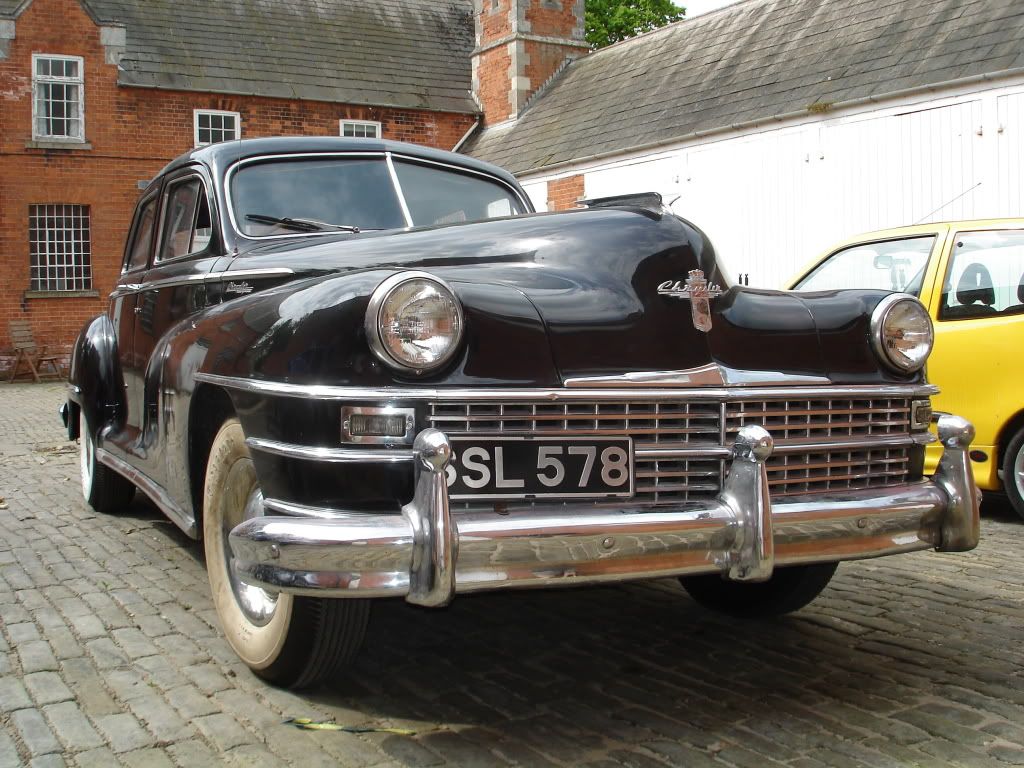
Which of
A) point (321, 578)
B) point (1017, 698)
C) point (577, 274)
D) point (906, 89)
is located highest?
point (906, 89)

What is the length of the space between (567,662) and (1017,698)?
54.2 inches

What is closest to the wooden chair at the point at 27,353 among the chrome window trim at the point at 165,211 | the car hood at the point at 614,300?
the chrome window trim at the point at 165,211

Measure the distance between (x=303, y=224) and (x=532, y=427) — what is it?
76.1 inches

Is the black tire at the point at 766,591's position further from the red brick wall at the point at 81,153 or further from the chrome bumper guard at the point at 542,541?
the red brick wall at the point at 81,153

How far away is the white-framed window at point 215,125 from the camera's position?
23.0 meters

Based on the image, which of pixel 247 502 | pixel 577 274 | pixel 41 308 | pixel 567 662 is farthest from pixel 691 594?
pixel 41 308

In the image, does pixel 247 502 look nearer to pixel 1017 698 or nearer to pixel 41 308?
pixel 1017 698

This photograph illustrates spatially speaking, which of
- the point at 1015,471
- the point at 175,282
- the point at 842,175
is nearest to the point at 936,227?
the point at 1015,471

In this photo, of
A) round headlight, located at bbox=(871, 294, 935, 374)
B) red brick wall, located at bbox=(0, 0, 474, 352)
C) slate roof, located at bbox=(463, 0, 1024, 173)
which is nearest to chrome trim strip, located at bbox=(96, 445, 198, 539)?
round headlight, located at bbox=(871, 294, 935, 374)

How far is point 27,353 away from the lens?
2070 centimetres

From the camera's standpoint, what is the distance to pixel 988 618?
395 cm

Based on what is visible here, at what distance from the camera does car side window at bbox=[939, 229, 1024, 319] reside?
5.72 m

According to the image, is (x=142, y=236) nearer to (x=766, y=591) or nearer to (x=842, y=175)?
(x=766, y=591)

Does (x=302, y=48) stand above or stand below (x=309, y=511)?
above
